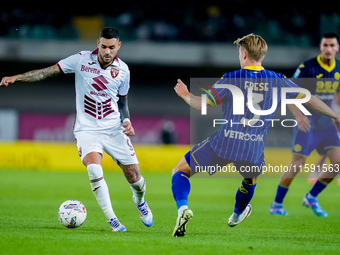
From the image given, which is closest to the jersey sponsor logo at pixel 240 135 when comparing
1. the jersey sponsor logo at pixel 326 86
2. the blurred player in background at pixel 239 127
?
the blurred player in background at pixel 239 127

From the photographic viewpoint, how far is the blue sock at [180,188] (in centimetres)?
672

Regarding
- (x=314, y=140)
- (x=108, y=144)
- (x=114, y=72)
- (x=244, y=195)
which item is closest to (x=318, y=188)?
(x=314, y=140)

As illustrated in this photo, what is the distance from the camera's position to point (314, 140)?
396 inches

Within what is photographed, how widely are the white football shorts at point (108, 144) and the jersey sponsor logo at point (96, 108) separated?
215 millimetres

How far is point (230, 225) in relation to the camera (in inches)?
304

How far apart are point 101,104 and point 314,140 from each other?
13.6ft

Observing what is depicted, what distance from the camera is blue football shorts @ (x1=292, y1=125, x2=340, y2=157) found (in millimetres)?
10023

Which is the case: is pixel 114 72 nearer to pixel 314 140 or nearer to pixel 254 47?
pixel 254 47

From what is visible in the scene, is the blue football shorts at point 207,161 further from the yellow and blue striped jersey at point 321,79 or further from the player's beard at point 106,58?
the yellow and blue striped jersey at point 321,79

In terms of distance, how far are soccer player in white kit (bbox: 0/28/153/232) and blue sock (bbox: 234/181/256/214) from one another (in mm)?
1258

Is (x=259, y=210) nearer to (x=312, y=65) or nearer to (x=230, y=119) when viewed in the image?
(x=312, y=65)

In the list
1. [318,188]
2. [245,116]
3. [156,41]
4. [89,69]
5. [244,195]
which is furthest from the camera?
[156,41]

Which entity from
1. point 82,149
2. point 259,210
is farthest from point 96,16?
point 82,149

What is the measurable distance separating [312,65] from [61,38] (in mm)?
18229
